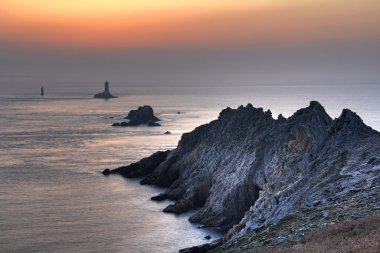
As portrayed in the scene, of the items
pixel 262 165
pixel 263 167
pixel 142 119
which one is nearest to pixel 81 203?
pixel 262 165

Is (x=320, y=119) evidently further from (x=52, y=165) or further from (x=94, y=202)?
(x=52, y=165)

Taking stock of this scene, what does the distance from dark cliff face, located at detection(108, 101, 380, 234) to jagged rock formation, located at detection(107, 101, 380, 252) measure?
82mm

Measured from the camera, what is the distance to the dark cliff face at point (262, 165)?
142 ft

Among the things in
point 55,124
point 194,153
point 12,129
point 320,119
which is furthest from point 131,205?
point 55,124

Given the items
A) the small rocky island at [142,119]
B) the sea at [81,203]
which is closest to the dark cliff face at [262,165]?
the sea at [81,203]

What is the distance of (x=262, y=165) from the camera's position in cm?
6144

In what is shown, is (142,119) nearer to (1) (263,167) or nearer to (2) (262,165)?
(2) (262,165)

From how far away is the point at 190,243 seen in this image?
175 ft

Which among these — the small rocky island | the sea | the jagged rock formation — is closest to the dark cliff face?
the jagged rock formation

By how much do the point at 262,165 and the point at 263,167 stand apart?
651 millimetres

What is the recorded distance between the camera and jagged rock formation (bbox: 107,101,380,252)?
4209cm

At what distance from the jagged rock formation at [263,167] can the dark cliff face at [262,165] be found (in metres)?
0.08

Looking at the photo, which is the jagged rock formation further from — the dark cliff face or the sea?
the sea

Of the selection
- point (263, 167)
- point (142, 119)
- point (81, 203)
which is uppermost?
point (263, 167)
